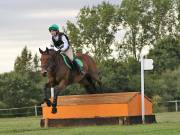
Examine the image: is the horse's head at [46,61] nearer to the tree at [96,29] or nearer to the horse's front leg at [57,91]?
the horse's front leg at [57,91]

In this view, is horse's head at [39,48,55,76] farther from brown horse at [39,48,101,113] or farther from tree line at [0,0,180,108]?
tree line at [0,0,180,108]

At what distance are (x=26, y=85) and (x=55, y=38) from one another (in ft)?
72.6

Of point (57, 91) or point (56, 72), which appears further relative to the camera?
point (56, 72)

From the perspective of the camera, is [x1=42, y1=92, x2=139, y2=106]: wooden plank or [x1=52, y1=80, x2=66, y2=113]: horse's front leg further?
[x1=42, y1=92, x2=139, y2=106]: wooden plank

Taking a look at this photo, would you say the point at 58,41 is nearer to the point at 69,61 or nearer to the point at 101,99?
the point at 69,61

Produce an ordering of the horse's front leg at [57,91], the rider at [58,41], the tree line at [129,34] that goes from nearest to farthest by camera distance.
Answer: the horse's front leg at [57,91] → the rider at [58,41] → the tree line at [129,34]

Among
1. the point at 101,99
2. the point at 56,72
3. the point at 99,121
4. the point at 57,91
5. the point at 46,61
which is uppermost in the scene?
the point at 46,61

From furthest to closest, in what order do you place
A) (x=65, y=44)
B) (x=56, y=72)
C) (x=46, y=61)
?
(x=65, y=44)
(x=56, y=72)
(x=46, y=61)

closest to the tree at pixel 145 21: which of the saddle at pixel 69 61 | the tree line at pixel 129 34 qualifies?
the tree line at pixel 129 34

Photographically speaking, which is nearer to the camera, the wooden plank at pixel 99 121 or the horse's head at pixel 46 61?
the horse's head at pixel 46 61

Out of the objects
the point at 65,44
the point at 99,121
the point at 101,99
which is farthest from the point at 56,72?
the point at 99,121

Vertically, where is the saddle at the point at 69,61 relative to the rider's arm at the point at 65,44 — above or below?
below

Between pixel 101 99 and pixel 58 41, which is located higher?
pixel 58 41

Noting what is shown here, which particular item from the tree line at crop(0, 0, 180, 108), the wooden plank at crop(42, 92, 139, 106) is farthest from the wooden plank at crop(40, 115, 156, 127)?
the tree line at crop(0, 0, 180, 108)
